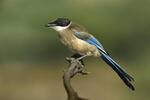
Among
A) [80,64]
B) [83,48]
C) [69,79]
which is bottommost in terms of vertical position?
[83,48]

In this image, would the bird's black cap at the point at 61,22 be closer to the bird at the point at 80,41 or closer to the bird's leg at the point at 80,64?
the bird at the point at 80,41

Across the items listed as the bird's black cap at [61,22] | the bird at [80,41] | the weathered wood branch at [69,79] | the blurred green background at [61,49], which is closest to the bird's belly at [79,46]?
the bird at [80,41]

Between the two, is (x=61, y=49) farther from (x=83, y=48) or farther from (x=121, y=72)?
(x=121, y=72)

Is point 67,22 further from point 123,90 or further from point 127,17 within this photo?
point 127,17

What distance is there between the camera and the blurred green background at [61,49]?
44.6 feet

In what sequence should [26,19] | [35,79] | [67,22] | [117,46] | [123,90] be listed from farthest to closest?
[26,19], [117,46], [35,79], [123,90], [67,22]

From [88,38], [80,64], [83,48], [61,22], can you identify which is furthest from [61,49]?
[80,64]

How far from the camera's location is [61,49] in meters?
15.0

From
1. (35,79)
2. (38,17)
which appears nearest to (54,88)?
(35,79)

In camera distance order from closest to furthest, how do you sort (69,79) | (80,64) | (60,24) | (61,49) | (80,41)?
(69,79) → (80,64) → (60,24) → (80,41) → (61,49)

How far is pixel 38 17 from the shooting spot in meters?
16.8

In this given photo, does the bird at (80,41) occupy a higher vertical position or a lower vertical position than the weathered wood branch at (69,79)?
lower

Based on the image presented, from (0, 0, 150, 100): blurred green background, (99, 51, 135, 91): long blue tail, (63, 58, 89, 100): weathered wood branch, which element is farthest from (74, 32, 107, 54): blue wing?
(0, 0, 150, 100): blurred green background

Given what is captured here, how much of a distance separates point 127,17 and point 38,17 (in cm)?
293
